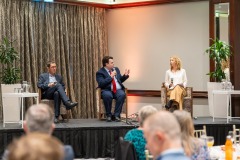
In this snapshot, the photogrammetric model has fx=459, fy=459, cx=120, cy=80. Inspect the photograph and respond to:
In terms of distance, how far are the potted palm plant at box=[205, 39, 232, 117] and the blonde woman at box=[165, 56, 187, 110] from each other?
699 millimetres

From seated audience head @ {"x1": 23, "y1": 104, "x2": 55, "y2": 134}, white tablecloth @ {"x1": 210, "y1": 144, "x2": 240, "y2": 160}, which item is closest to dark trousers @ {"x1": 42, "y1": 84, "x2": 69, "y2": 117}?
white tablecloth @ {"x1": 210, "y1": 144, "x2": 240, "y2": 160}

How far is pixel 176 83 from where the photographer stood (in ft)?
28.6

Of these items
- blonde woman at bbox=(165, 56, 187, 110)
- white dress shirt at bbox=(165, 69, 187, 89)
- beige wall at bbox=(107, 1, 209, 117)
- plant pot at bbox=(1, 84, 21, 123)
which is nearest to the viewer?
plant pot at bbox=(1, 84, 21, 123)

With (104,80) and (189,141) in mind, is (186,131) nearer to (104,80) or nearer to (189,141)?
(189,141)

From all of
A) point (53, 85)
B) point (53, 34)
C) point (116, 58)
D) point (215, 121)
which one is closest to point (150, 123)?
point (53, 85)

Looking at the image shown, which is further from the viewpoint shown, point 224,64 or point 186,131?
point 224,64

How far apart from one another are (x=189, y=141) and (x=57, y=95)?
5273 millimetres

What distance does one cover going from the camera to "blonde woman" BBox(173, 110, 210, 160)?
3.04 m

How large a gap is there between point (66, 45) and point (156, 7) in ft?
7.26

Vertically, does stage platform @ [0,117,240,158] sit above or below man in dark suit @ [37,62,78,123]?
below

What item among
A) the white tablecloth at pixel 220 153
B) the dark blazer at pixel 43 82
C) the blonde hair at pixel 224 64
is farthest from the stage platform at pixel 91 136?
the white tablecloth at pixel 220 153

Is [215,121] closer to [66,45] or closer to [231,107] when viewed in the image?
[231,107]

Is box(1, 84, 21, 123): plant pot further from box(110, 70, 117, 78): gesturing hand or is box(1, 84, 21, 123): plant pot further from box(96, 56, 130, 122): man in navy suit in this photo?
box(110, 70, 117, 78): gesturing hand

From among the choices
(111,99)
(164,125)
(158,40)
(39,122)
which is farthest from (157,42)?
(164,125)
